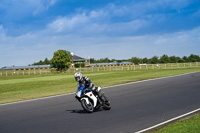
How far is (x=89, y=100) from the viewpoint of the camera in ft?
33.2

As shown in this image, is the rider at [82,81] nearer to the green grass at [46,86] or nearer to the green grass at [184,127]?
the green grass at [184,127]

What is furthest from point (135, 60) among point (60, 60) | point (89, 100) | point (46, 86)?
point (89, 100)

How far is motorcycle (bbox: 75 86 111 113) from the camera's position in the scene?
9844mm

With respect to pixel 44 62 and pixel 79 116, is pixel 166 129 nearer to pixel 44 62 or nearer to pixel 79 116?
pixel 79 116

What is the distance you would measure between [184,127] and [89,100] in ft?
13.1

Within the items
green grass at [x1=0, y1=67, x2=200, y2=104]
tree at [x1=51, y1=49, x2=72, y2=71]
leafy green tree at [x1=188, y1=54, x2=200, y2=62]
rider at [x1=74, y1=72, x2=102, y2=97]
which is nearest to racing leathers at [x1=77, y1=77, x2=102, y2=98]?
rider at [x1=74, y1=72, x2=102, y2=97]

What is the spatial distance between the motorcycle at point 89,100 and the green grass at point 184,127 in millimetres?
3332

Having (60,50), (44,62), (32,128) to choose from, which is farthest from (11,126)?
(44,62)

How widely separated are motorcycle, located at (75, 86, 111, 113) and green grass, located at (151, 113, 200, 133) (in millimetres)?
3332

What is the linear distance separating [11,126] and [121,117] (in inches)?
134

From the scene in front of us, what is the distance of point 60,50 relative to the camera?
83000mm

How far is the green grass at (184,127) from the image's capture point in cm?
668

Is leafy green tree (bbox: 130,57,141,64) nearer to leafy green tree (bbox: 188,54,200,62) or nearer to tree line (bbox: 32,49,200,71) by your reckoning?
tree line (bbox: 32,49,200,71)

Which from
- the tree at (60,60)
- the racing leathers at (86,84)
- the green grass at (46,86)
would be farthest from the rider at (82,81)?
the tree at (60,60)
